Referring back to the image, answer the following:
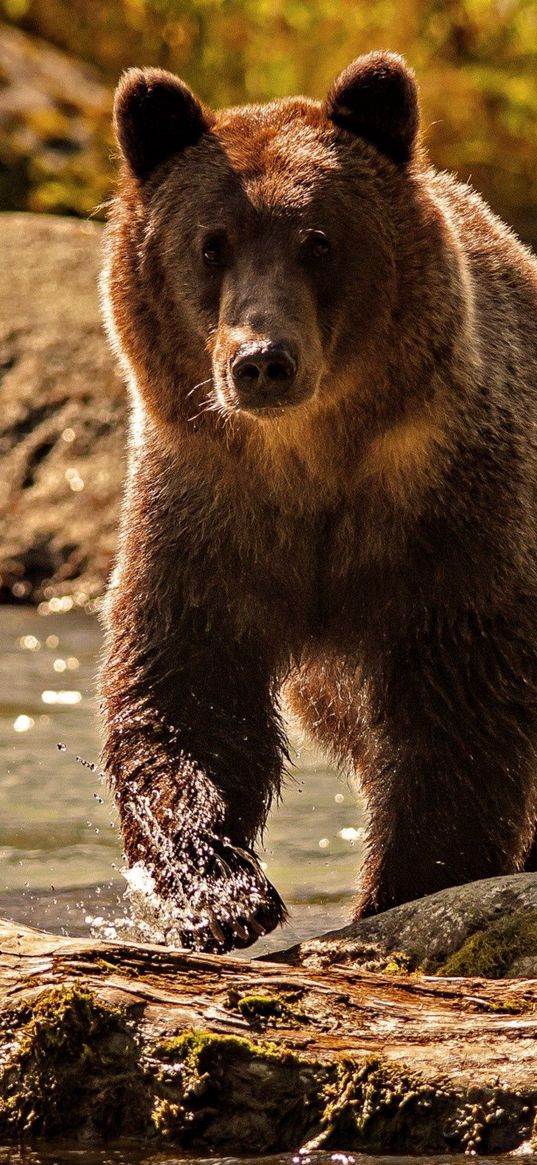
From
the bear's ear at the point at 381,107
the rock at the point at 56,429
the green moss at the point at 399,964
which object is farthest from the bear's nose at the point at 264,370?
the rock at the point at 56,429

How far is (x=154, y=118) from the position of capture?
625 centimetres

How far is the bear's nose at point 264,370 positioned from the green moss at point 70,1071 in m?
1.97

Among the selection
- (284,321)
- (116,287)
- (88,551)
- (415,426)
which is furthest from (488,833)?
(88,551)

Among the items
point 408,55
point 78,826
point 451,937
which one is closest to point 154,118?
point 451,937

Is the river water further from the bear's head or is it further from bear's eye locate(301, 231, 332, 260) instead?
bear's eye locate(301, 231, 332, 260)

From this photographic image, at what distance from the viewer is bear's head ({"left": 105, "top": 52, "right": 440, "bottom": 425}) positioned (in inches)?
224

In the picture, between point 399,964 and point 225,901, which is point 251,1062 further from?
point 225,901

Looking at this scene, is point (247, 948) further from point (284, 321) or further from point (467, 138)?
point (467, 138)

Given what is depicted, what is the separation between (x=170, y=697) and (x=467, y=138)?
12.8m

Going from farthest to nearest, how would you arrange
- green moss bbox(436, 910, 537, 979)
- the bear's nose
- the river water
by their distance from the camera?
the river water
the bear's nose
green moss bbox(436, 910, 537, 979)

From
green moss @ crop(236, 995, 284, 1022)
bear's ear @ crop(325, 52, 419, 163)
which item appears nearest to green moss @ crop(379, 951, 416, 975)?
green moss @ crop(236, 995, 284, 1022)

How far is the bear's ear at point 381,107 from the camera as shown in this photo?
241 inches

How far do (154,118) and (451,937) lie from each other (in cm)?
285

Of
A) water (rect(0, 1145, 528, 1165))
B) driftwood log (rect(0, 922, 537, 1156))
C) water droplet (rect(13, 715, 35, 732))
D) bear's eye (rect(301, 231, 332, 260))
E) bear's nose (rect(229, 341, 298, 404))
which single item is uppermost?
bear's eye (rect(301, 231, 332, 260))
